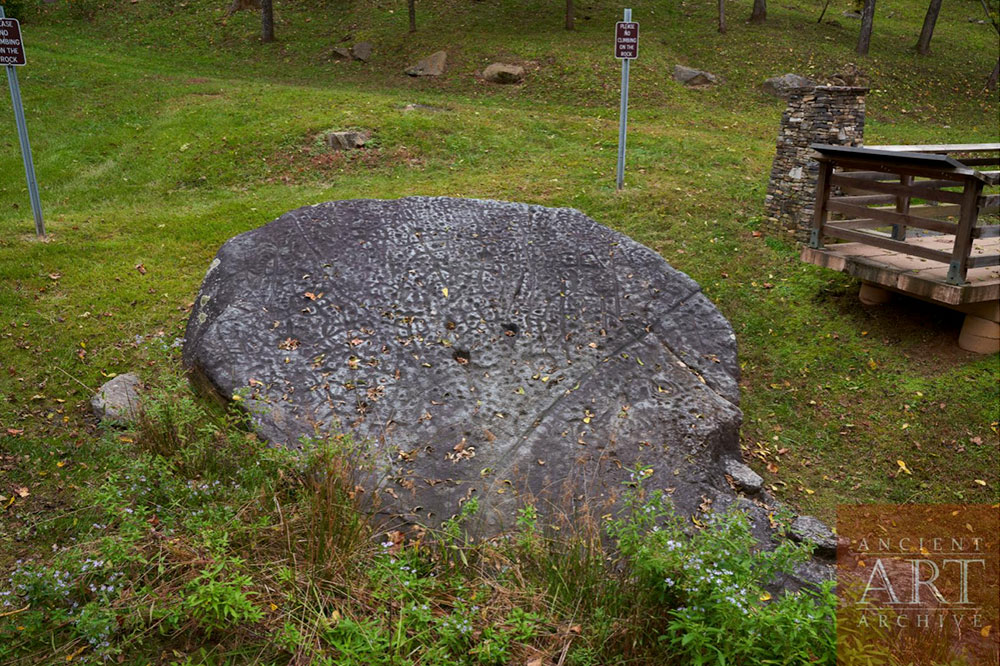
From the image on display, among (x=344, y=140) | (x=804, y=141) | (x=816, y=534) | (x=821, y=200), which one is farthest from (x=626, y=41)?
(x=816, y=534)

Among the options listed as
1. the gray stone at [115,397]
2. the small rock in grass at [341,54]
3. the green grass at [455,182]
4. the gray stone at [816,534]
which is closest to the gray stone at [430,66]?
the green grass at [455,182]

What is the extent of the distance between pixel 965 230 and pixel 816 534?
334cm

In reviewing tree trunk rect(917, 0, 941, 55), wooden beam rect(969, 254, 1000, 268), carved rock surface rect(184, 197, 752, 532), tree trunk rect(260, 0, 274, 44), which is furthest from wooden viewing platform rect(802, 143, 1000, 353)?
tree trunk rect(260, 0, 274, 44)

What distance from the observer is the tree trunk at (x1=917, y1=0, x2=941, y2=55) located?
2110 cm

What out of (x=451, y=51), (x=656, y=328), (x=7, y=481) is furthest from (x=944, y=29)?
(x=7, y=481)

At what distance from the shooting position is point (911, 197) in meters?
7.66

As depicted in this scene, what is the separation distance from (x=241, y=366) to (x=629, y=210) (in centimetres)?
636

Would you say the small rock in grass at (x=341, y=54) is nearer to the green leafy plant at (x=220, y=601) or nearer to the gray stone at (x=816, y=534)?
the gray stone at (x=816, y=534)

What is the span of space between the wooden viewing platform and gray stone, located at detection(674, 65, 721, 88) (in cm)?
971

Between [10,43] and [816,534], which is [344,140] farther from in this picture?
[816,534]

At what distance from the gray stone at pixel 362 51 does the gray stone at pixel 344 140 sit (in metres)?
8.24

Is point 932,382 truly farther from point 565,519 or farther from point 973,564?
point 565,519

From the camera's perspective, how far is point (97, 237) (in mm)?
9094

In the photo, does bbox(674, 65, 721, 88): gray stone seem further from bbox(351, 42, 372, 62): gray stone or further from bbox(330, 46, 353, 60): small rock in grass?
bbox(330, 46, 353, 60): small rock in grass
